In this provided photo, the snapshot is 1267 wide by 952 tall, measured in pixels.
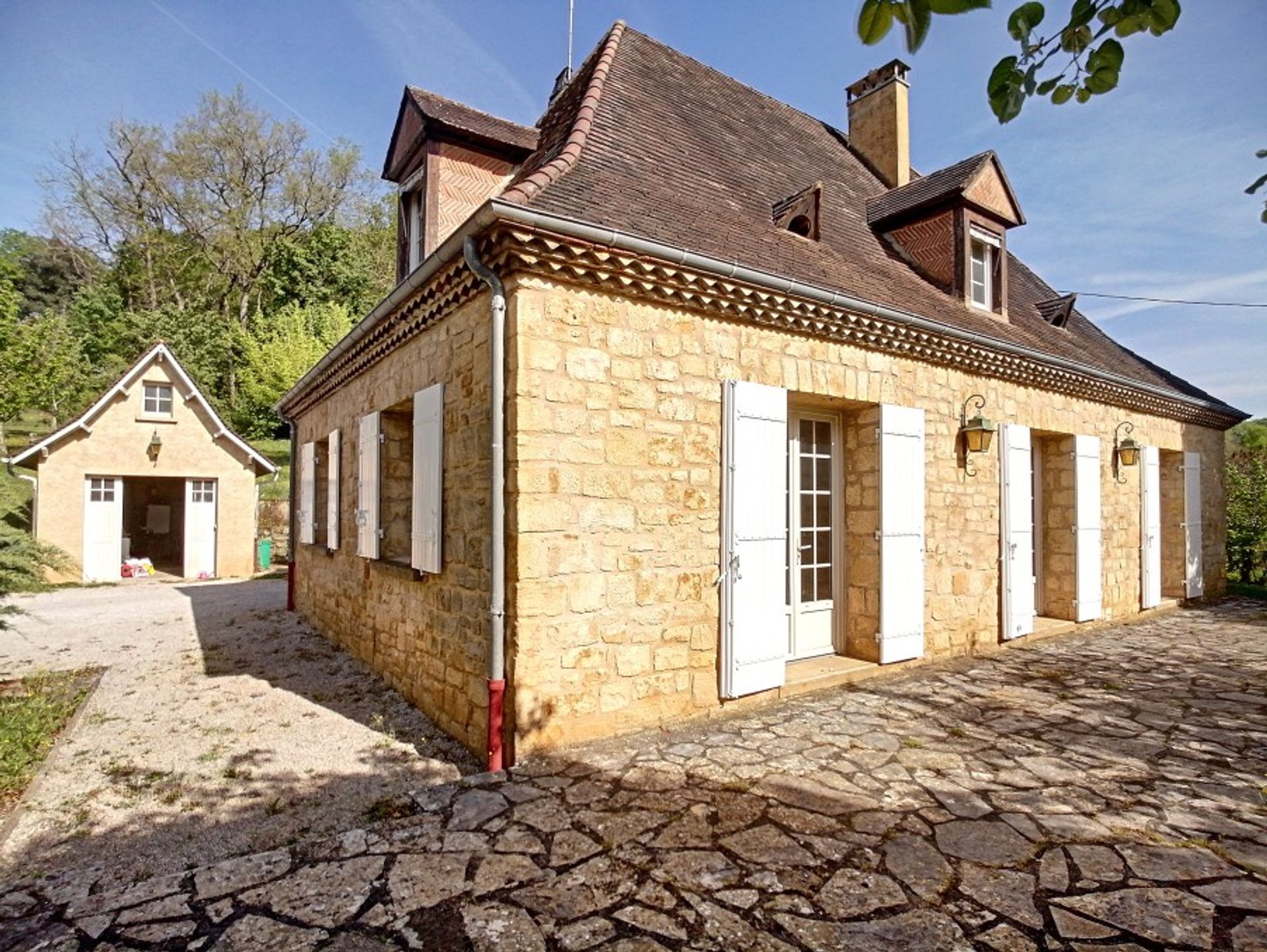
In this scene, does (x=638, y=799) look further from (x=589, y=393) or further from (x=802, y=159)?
(x=802, y=159)

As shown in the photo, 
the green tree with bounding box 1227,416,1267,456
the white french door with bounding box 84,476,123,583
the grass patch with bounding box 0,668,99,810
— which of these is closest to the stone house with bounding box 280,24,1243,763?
the grass patch with bounding box 0,668,99,810

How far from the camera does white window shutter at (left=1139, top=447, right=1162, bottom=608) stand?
→ 29.9 ft

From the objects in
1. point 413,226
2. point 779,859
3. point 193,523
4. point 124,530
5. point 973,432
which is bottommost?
point 779,859

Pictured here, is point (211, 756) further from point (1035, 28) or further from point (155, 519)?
point (155, 519)

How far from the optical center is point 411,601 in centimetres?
539

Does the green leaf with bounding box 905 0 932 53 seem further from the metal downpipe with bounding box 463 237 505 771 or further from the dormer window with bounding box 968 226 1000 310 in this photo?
the dormer window with bounding box 968 226 1000 310

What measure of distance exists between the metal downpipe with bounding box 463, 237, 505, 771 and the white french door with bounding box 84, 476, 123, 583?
50.9 feet

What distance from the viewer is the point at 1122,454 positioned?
8.70 m

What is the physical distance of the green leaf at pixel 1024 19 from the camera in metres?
1.49

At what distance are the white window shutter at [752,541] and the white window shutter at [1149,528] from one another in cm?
719

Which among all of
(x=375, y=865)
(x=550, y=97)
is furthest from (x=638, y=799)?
(x=550, y=97)

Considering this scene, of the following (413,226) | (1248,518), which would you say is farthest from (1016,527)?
(1248,518)

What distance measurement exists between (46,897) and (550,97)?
8.89 m

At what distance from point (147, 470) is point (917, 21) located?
719 inches
